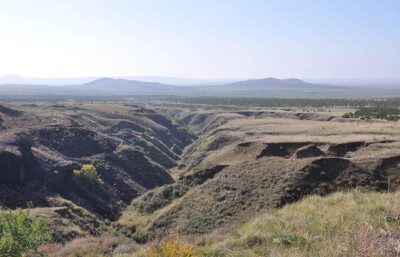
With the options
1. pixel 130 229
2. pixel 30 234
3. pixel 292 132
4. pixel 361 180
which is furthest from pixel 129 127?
pixel 30 234

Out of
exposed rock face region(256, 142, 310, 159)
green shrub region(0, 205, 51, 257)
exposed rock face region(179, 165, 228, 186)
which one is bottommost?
exposed rock face region(179, 165, 228, 186)

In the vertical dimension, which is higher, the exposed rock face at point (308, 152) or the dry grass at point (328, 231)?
the dry grass at point (328, 231)

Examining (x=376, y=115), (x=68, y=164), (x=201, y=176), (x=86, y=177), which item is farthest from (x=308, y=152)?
(x=376, y=115)

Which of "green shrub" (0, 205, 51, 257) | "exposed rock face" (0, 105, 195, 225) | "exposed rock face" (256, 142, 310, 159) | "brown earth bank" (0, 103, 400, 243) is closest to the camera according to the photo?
"green shrub" (0, 205, 51, 257)

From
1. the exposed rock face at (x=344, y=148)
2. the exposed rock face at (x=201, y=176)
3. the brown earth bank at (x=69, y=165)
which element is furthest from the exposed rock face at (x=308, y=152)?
the brown earth bank at (x=69, y=165)

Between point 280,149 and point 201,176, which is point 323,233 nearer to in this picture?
point 201,176

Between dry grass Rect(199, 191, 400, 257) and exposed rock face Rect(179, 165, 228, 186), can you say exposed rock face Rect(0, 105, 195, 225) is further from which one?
dry grass Rect(199, 191, 400, 257)

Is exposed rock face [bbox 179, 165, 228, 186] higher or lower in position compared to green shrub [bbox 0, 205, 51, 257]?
lower

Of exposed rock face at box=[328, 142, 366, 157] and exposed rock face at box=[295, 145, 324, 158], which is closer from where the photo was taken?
exposed rock face at box=[295, 145, 324, 158]

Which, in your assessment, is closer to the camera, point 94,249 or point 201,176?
point 94,249

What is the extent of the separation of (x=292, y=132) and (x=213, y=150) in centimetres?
1573

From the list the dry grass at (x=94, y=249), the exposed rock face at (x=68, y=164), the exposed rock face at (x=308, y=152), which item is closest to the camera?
the dry grass at (x=94, y=249)

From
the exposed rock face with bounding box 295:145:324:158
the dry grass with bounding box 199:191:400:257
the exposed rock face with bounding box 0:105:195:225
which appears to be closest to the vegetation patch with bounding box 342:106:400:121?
the exposed rock face with bounding box 295:145:324:158

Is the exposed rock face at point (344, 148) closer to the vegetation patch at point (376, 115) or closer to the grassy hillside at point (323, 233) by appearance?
the grassy hillside at point (323, 233)
